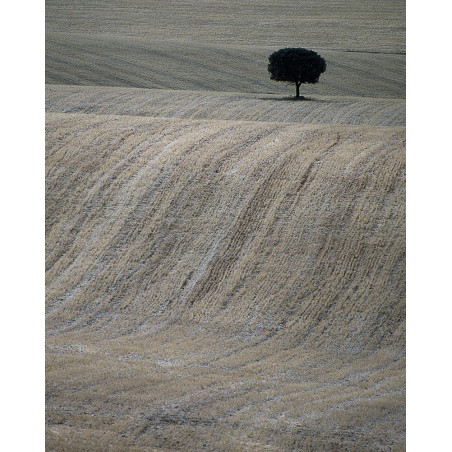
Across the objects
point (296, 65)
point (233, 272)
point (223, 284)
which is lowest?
point (223, 284)

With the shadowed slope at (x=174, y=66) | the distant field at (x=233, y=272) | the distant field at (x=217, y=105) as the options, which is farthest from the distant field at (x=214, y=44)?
the distant field at (x=217, y=105)

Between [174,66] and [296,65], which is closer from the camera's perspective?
[296,65]

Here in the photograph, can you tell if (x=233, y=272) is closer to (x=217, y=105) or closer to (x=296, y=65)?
(x=217, y=105)

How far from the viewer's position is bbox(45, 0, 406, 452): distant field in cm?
662

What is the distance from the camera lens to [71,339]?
861 centimetres

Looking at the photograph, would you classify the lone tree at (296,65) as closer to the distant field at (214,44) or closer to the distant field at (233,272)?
the distant field at (214,44)

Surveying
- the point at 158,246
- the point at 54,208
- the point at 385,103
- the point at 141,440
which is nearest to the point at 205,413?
the point at 141,440

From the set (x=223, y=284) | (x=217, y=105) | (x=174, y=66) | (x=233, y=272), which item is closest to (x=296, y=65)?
(x=217, y=105)

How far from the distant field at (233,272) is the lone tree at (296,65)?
2.78ft

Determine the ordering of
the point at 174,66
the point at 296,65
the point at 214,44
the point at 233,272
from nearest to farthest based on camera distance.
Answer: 1. the point at 233,272
2. the point at 296,65
3. the point at 174,66
4. the point at 214,44

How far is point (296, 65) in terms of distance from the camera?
1661 centimetres

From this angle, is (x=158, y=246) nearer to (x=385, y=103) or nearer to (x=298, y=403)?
(x=298, y=403)

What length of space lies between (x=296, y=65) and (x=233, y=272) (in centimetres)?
856
